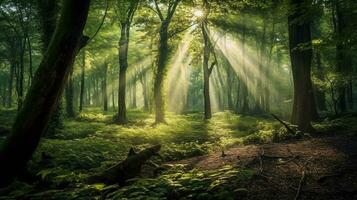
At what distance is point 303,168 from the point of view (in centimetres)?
690

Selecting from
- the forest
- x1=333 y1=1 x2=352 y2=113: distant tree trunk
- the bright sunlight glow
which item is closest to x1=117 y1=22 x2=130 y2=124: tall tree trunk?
the forest

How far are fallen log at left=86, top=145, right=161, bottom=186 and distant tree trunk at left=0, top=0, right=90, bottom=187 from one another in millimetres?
1444

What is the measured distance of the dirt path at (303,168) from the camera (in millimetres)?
5469

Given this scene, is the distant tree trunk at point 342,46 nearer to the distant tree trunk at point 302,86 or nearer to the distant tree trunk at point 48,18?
the distant tree trunk at point 302,86

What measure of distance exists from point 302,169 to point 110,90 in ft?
176

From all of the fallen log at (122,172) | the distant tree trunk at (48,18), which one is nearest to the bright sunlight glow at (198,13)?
the distant tree trunk at (48,18)

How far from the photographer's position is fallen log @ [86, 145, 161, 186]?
658 cm

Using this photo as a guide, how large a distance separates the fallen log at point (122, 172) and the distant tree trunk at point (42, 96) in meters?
1.44

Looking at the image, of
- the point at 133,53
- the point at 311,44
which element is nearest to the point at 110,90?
the point at 133,53

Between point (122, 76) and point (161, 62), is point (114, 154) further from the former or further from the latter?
point (161, 62)

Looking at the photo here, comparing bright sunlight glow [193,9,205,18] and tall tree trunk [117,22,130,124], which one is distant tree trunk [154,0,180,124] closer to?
bright sunlight glow [193,9,205,18]

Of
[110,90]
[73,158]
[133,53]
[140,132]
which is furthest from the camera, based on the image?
[110,90]

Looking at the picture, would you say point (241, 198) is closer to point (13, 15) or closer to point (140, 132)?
point (140, 132)

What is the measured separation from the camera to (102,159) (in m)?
9.62
